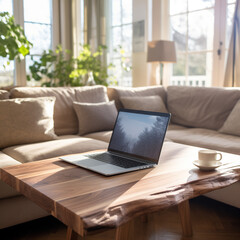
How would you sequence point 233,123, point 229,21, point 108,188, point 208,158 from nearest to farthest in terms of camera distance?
point 108,188
point 208,158
point 233,123
point 229,21

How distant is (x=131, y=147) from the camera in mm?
1562

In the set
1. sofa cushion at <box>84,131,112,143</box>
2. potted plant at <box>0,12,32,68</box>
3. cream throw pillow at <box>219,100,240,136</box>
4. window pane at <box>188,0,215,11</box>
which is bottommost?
sofa cushion at <box>84,131,112,143</box>

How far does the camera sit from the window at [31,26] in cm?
498

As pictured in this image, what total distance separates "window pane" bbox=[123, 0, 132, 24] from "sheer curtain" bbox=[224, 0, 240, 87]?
162 cm

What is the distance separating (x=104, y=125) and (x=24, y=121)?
2.46ft

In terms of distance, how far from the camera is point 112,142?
66.5 inches

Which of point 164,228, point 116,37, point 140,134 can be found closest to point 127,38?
point 116,37

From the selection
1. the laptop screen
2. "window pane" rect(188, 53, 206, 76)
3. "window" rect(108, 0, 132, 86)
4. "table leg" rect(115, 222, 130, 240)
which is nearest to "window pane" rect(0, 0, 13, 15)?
"window" rect(108, 0, 132, 86)

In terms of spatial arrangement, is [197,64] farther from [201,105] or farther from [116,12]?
[116,12]

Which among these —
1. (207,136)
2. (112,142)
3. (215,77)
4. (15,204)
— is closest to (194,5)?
(215,77)

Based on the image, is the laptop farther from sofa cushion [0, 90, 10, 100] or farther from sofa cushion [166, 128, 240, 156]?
sofa cushion [0, 90, 10, 100]

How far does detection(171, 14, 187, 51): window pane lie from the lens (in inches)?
157

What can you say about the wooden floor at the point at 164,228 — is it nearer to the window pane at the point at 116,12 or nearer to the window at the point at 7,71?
the window pane at the point at 116,12

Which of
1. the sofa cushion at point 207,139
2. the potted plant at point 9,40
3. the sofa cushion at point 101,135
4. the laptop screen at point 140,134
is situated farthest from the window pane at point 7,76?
the laptop screen at point 140,134
